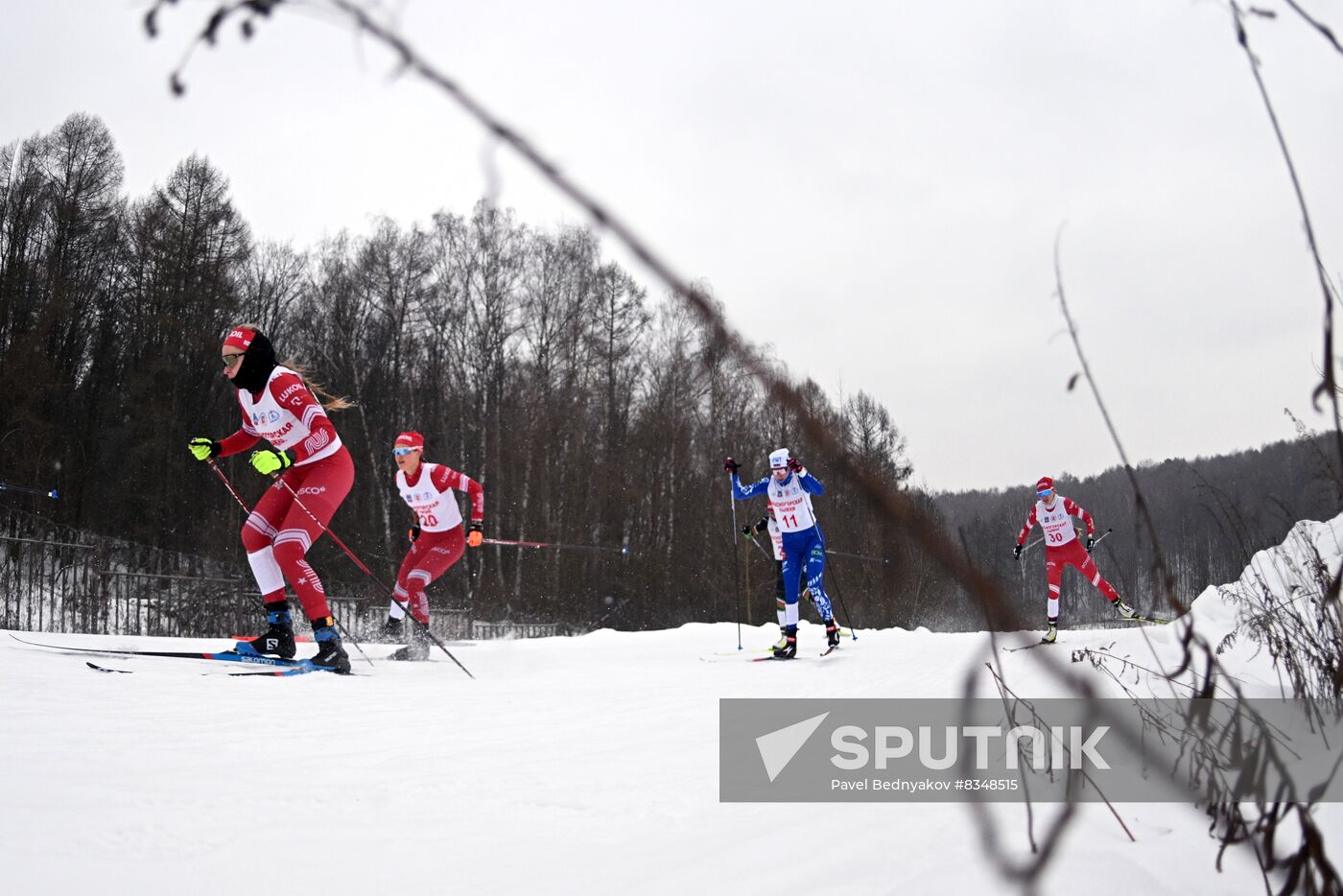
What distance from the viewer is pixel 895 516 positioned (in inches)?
22.3

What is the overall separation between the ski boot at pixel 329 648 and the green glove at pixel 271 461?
103 cm

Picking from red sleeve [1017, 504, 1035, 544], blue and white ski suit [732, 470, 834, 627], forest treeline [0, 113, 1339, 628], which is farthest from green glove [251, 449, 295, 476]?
forest treeline [0, 113, 1339, 628]

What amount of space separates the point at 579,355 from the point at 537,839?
1068 inches

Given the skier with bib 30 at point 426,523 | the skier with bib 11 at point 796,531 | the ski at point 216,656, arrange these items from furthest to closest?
the skier with bib 11 at point 796,531
the skier with bib 30 at point 426,523
the ski at point 216,656

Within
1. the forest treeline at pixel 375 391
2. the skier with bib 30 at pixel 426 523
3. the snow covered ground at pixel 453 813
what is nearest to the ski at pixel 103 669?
the snow covered ground at pixel 453 813

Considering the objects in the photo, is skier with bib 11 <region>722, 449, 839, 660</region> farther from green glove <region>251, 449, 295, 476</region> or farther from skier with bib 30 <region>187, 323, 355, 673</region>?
green glove <region>251, 449, 295, 476</region>

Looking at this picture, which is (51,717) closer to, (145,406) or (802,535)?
(802,535)

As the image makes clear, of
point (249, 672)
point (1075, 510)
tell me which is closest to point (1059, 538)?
point (1075, 510)

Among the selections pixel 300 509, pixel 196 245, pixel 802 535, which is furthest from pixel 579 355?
pixel 300 509

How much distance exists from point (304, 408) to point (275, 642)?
163cm

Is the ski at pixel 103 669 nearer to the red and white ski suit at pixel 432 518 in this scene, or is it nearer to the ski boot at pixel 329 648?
the ski boot at pixel 329 648

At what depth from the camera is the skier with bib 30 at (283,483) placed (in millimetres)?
5945

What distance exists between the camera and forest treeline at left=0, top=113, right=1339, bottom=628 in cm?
2420

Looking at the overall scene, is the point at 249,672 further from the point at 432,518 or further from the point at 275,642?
the point at 432,518
